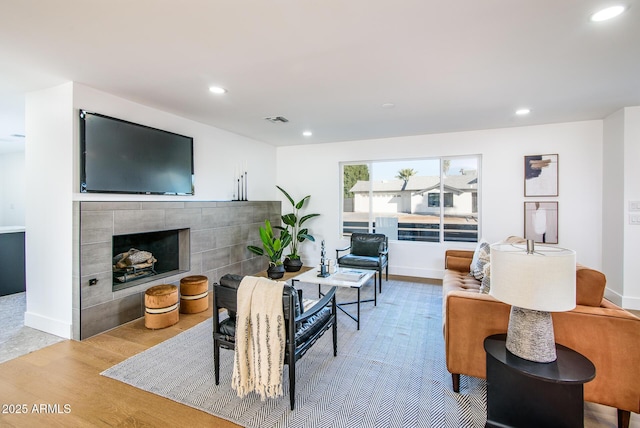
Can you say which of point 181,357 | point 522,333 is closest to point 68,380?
point 181,357

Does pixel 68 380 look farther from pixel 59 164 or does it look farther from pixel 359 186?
pixel 359 186

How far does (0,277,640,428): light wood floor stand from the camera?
1941 mm

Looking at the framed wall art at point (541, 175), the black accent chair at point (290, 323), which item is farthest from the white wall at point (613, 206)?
the black accent chair at point (290, 323)

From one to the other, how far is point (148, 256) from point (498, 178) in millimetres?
5433

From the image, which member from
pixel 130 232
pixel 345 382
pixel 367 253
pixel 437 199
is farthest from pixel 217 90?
pixel 437 199

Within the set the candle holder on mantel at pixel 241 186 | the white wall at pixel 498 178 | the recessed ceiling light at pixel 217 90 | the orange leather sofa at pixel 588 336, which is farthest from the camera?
the candle holder on mantel at pixel 241 186

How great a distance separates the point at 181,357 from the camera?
8.97 feet

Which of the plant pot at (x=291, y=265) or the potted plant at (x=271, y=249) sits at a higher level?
the potted plant at (x=271, y=249)

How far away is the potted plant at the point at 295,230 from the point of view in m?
5.98

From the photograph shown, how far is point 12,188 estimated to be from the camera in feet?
21.7

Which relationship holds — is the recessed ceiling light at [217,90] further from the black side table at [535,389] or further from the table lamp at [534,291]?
the black side table at [535,389]

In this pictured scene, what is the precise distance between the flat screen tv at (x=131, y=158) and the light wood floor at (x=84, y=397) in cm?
161

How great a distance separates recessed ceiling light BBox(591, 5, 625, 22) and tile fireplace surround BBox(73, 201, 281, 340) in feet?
14.4

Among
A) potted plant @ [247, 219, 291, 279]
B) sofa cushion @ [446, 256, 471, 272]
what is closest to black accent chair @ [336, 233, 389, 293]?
sofa cushion @ [446, 256, 471, 272]
